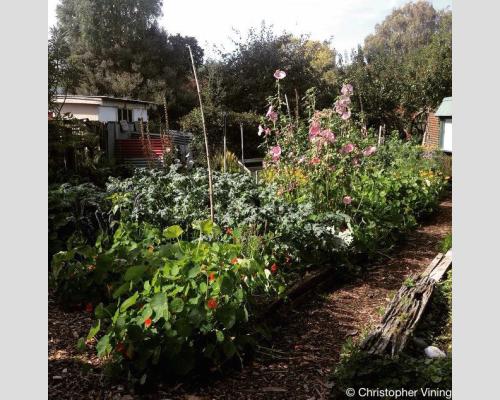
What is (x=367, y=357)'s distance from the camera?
7.96 feet

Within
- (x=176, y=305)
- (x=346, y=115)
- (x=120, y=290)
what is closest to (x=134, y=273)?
(x=120, y=290)

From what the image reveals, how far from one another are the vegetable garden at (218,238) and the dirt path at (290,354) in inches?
4.3

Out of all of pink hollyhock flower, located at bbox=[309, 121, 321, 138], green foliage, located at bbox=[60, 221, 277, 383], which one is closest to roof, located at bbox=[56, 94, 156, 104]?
pink hollyhock flower, located at bbox=[309, 121, 321, 138]

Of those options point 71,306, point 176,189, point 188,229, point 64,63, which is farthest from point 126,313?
point 64,63

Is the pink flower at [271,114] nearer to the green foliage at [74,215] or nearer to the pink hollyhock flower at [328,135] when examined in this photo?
the pink hollyhock flower at [328,135]

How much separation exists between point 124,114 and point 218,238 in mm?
5114

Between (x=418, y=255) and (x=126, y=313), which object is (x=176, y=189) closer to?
(x=126, y=313)

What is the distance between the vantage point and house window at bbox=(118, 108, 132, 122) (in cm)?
822

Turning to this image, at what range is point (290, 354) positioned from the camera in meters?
2.89

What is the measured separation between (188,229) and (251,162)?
4102 millimetres

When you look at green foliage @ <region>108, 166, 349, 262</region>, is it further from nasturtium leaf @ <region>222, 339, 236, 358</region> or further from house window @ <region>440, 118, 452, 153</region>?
house window @ <region>440, 118, 452, 153</region>

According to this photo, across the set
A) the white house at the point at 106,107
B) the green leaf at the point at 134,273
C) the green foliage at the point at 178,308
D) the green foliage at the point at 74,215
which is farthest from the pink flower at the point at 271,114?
the white house at the point at 106,107

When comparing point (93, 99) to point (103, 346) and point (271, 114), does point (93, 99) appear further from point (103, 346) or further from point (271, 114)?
point (103, 346)

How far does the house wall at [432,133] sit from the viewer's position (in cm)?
671
